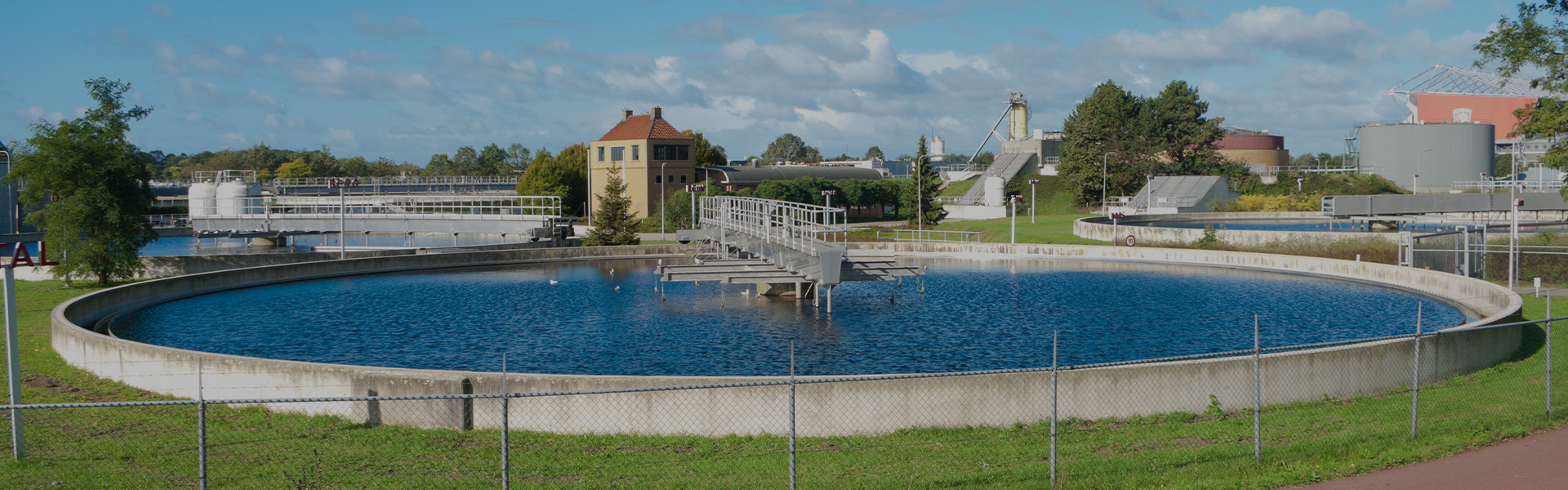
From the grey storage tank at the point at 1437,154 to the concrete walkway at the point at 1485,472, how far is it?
375 ft

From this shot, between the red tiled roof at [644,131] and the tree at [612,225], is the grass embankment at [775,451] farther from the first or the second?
the red tiled roof at [644,131]

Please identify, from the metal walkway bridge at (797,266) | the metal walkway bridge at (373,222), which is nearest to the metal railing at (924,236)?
the metal walkway bridge at (373,222)

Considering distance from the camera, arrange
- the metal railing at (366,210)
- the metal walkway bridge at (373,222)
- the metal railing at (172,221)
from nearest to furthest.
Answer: the metal walkway bridge at (373,222) → the metal railing at (366,210) → the metal railing at (172,221)

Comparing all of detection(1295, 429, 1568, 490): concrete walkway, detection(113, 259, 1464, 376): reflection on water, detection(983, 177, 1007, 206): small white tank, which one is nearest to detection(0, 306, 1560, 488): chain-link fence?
detection(1295, 429, 1568, 490): concrete walkway

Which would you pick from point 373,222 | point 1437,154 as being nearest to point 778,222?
point 373,222

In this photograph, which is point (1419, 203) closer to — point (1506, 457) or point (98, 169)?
point (1506, 457)

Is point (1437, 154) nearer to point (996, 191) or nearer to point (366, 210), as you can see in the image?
point (996, 191)

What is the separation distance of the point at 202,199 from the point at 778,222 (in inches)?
1956

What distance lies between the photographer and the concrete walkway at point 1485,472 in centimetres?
1036

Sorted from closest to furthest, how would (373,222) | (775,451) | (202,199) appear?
1. (775,451)
2. (373,222)
3. (202,199)

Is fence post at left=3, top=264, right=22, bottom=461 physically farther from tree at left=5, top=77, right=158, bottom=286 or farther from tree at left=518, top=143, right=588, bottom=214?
tree at left=518, top=143, right=588, bottom=214

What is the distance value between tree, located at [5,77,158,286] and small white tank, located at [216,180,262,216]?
3320 centimetres

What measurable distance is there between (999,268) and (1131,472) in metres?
33.8

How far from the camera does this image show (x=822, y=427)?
13.2m
